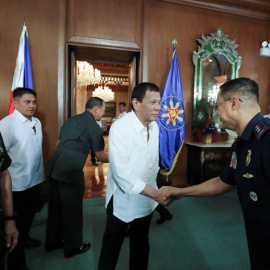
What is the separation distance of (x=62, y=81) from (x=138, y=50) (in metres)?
1.40

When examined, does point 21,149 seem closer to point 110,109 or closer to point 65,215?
point 65,215

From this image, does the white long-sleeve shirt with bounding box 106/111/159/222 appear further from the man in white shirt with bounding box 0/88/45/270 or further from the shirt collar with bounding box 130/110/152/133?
the man in white shirt with bounding box 0/88/45/270

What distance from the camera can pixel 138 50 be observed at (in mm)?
3664

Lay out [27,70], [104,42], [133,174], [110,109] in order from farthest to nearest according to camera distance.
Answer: [110,109] < [104,42] < [27,70] < [133,174]

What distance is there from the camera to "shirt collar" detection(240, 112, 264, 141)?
96 centimetres

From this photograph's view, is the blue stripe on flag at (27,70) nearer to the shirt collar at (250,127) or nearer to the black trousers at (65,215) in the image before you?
the black trousers at (65,215)

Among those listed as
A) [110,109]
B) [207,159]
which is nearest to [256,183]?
[207,159]

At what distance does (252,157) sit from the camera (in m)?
0.92

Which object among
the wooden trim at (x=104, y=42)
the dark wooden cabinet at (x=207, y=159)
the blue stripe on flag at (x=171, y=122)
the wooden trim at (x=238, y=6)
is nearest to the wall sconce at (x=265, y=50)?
the wooden trim at (x=238, y=6)

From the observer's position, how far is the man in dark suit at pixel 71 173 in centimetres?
192

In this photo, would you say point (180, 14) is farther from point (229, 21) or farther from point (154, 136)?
point (154, 136)

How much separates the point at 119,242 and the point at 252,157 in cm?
98

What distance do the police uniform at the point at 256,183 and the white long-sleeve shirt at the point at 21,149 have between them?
1701 millimetres

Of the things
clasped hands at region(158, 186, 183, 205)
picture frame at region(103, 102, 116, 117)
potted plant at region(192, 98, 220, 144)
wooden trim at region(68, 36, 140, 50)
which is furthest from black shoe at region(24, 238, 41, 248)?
picture frame at region(103, 102, 116, 117)
